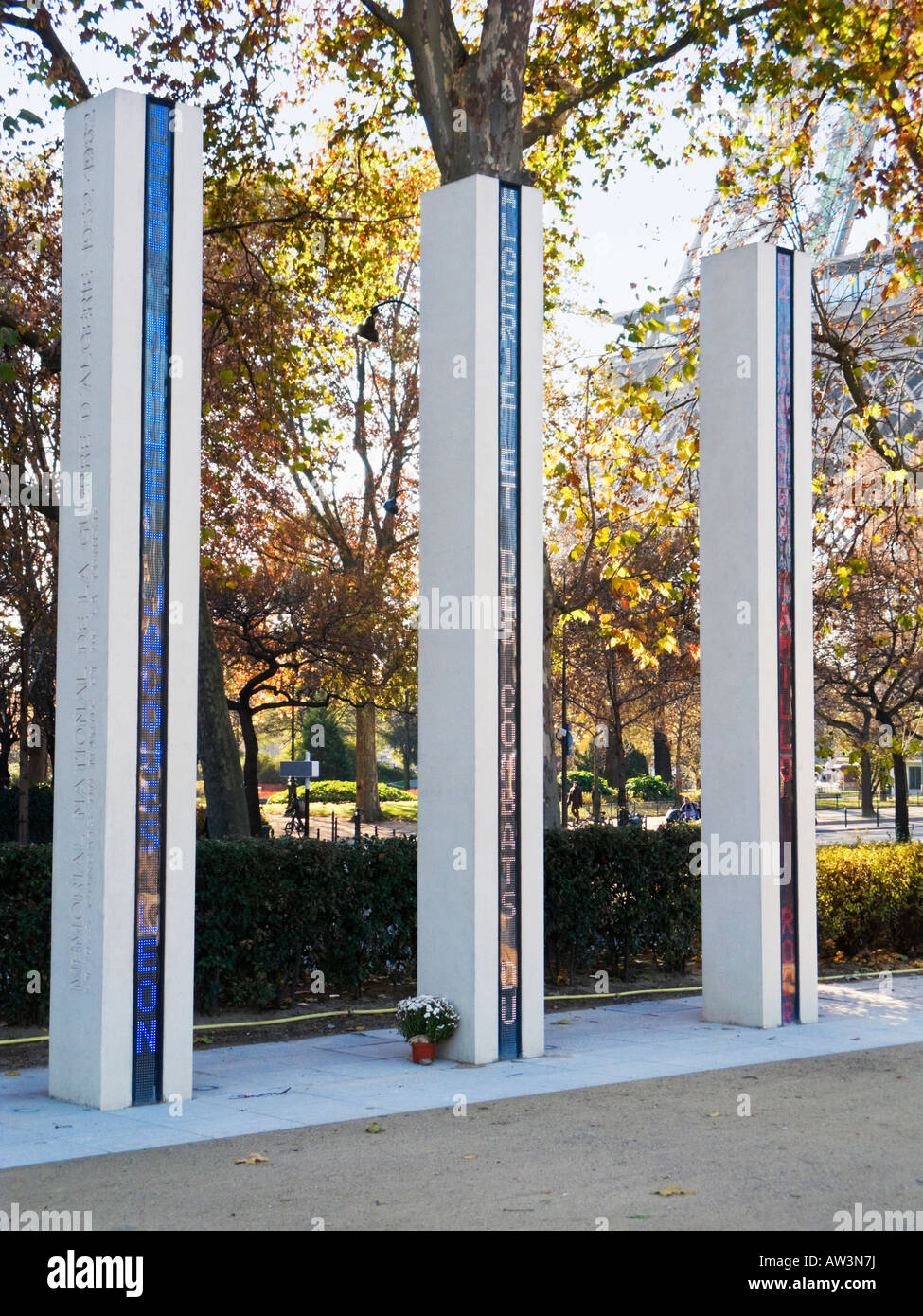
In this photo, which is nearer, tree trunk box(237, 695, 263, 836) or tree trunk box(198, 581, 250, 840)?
tree trunk box(198, 581, 250, 840)

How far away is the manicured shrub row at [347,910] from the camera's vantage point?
34.1 feet

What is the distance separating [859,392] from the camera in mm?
18656

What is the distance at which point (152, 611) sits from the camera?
28.2 feet

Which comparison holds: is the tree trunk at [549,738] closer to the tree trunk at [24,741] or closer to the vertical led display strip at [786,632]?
the vertical led display strip at [786,632]

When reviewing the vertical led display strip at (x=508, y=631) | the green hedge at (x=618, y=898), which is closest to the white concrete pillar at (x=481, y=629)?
the vertical led display strip at (x=508, y=631)

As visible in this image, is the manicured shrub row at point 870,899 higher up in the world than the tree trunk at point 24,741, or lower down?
lower down

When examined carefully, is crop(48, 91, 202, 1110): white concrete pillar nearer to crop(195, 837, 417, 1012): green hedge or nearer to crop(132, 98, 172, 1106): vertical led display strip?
crop(132, 98, 172, 1106): vertical led display strip

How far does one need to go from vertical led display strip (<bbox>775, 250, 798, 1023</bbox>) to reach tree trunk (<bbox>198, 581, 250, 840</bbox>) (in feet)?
24.0

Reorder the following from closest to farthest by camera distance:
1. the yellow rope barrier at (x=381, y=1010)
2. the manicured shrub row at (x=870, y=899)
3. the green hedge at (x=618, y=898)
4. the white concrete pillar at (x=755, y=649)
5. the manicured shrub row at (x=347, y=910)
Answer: the manicured shrub row at (x=347, y=910) → the yellow rope barrier at (x=381, y=1010) → the white concrete pillar at (x=755, y=649) → the green hedge at (x=618, y=898) → the manicured shrub row at (x=870, y=899)

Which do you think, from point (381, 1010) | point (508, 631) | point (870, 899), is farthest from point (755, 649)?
point (870, 899)

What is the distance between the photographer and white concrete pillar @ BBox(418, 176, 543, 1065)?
32.8 ft

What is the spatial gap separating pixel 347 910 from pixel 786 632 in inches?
176

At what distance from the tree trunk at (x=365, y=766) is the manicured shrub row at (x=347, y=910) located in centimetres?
2383

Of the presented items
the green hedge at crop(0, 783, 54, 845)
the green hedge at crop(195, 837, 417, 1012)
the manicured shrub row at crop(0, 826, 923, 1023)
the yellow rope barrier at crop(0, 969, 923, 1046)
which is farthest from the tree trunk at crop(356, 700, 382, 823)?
the green hedge at crop(195, 837, 417, 1012)
